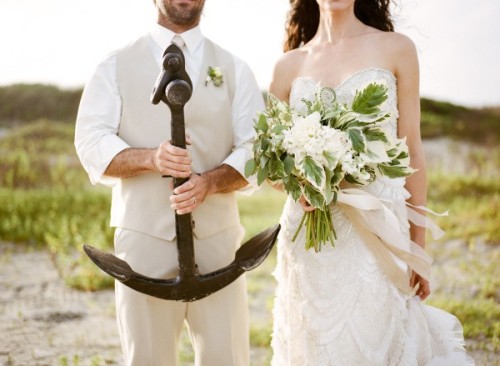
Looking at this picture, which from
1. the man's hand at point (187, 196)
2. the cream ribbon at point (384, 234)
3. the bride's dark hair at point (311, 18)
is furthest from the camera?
the bride's dark hair at point (311, 18)

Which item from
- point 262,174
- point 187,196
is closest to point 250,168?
point 262,174

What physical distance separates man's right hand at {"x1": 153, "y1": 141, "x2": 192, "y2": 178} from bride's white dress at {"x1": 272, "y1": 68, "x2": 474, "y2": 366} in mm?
671

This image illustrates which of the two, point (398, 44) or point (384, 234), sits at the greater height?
point (398, 44)

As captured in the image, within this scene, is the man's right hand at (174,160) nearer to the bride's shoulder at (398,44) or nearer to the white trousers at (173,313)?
the white trousers at (173,313)

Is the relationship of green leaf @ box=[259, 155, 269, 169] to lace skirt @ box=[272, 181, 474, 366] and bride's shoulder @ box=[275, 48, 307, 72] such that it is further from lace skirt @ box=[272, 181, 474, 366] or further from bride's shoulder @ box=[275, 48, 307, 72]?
bride's shoulder @ box=[275, 48, 307, 72]

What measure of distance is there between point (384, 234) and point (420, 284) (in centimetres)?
42

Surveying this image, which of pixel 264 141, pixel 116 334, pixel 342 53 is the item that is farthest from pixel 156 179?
pixel 116 334

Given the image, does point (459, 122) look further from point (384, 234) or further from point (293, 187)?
point (293, 187)

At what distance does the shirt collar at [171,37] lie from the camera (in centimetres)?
280

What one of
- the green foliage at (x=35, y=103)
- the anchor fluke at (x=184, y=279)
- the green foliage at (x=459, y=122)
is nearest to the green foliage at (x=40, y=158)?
the green foliage at (x=35, y=103)

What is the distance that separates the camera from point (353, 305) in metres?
2.74

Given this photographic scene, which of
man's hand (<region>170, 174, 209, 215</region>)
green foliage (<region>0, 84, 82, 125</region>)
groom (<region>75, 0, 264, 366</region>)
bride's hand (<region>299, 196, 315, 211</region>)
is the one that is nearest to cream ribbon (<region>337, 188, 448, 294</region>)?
bride's hand (<region>299, 196, 315, 211</region>)

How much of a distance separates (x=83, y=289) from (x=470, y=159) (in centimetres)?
649

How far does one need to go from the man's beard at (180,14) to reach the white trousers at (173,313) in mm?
950
